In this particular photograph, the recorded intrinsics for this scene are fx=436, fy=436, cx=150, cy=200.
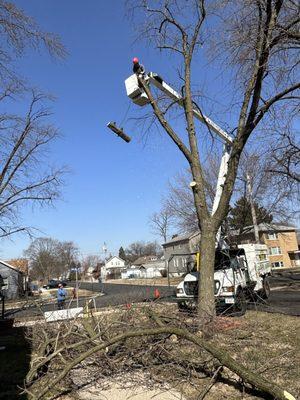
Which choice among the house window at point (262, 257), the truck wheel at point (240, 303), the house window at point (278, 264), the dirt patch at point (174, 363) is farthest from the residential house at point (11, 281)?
Answer: the dirt patch at point (174, 363)

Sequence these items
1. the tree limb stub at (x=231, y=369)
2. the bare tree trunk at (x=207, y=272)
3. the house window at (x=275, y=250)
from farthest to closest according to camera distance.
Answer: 1. the house window at (x=275, y=250)
2. the bare tree trunk at (x=207, y=272)
3. the tree limb stub at (x=231, y=369)

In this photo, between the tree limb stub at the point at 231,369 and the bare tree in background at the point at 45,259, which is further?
the bare tree in background at the point at 45,259

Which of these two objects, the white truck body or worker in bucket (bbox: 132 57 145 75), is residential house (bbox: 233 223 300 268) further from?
worker in bucket (bbox: 132 57 145 75)

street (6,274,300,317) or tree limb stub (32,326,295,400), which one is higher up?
street (6,274,300,317)

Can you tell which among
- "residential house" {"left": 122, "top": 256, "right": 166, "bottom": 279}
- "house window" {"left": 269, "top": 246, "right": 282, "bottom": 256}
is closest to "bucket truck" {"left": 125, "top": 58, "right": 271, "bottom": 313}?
"house window" {"left": 269, "top": 246, "right": 282, "bottom": 256}

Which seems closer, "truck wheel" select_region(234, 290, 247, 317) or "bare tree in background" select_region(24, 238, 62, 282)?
"truck wheel" select_region(234, 290, 247, 317)

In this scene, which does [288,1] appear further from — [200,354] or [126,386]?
[126,386]

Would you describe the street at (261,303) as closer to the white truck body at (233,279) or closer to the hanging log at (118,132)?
the white truck body at (233,279)

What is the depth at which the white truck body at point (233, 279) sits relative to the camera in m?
13.8

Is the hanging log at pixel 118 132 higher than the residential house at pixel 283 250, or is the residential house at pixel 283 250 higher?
the residential house at pixel 283 250

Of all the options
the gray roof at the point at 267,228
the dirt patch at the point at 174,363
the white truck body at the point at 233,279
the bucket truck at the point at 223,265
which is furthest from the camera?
the gray roof at the point at 267,228

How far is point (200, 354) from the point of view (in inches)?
282

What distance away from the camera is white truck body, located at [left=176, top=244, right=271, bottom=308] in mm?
13781

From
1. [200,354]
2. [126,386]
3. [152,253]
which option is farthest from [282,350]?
[152,253]
